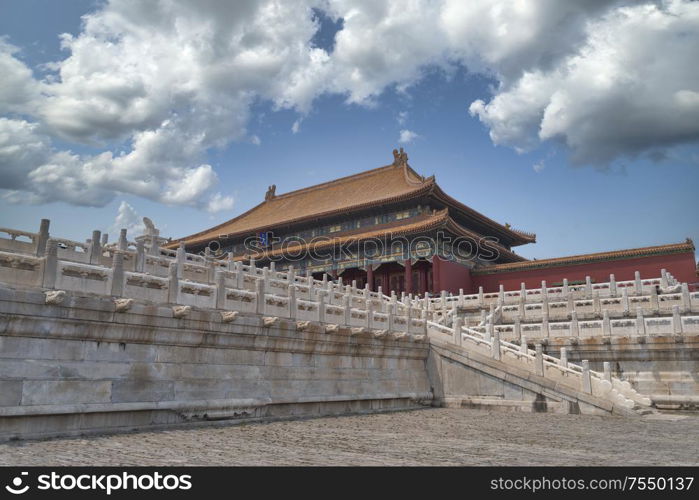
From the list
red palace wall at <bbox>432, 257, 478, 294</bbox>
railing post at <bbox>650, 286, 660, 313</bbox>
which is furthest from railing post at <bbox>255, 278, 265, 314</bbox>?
red palace wall at <bbox>432, 257, 478, 294</bbox>

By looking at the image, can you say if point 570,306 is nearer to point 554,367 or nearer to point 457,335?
point 457,335

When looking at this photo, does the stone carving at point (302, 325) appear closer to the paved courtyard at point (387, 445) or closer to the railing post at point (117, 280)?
the paved courtyard at point (387, 445)

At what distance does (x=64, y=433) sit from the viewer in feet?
26.9

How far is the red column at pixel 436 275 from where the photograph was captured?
31.0 m

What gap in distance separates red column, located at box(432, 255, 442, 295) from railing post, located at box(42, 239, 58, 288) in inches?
935

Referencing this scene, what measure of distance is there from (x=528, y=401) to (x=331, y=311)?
5.62 metres

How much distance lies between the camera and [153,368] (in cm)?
959

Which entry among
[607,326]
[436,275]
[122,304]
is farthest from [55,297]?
[436,275]

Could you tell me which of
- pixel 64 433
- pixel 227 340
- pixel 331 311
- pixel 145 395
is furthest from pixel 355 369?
pixel 64 433

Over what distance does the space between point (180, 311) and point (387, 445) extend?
4181 mm

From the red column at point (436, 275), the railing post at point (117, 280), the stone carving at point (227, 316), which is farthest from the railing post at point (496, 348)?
the red column at point (436, 275)

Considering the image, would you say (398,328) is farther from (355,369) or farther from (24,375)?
(24,375)

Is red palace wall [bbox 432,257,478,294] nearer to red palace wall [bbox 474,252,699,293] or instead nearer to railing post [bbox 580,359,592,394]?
red palace wall [bbox 474,252,699,293]

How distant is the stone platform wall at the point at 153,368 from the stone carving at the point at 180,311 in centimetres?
6
